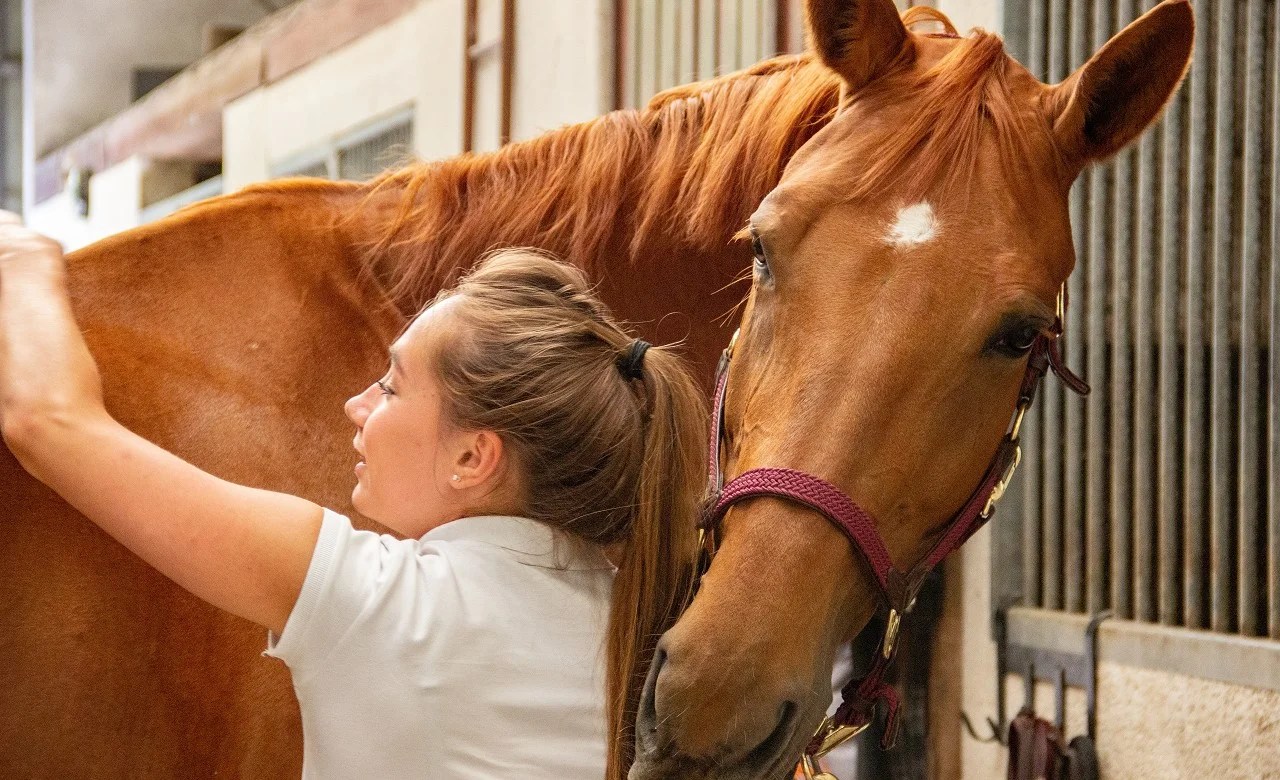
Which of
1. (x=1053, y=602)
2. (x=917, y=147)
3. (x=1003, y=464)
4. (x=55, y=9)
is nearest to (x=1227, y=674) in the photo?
(x=1053, y=602)

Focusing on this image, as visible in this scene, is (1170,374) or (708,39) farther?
(708,39)

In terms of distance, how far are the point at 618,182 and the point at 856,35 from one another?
0.38 meters

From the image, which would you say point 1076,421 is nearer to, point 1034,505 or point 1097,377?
point 1097,377

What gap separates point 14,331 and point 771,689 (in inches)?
29.6

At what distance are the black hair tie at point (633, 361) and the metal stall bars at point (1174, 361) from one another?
150 centimetres

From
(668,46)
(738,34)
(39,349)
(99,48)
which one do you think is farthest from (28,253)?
(99,48)

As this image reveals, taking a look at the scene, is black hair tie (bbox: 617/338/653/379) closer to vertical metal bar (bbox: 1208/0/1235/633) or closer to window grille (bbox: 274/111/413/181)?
vertical metal bar (bbox: 1208/0/1235/633)

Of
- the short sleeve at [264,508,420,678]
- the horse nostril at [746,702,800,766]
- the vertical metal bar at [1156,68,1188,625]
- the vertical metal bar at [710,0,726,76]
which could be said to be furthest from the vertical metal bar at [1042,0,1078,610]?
the short sleeve at [264,508,420,678]

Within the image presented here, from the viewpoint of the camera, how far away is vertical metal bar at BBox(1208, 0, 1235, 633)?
2.29 m

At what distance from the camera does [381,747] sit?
957 millimetres

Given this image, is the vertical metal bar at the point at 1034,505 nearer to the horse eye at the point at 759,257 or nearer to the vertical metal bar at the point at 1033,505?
the vertical metal bar at the point at 1033,505

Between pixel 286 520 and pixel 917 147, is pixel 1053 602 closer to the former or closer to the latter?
pixel 917 147

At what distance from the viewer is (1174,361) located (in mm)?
2414

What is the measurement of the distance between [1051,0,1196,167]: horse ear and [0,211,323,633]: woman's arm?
0.97m
